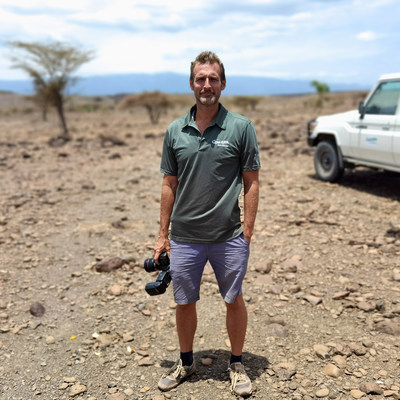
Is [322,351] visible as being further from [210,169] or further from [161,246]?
[210,169]

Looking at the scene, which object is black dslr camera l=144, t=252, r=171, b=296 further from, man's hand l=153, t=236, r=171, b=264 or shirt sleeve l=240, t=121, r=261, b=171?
shirt sleeve l=240, t=121, r=261, b=171

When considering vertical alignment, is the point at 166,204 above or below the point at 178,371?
above

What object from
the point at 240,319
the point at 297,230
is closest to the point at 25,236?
the point at 297,230

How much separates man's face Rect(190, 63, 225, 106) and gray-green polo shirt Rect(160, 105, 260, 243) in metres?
0.12

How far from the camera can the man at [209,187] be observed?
96.0 inches

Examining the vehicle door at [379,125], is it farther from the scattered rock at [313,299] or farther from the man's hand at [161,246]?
the man's hand at [161,246]

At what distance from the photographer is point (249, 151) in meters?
2.46

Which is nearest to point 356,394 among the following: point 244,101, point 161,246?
point 161,246

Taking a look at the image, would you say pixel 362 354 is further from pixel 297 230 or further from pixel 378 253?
pixel 297 230

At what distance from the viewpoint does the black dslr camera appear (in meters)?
2.70

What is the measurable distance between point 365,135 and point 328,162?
43.5 inches

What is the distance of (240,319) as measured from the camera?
2703 mm

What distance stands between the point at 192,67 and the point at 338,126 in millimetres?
5210

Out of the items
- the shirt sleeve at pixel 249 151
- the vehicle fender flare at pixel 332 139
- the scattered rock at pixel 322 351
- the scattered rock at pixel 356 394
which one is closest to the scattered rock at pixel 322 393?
the scattered rock at pixel 356 394
